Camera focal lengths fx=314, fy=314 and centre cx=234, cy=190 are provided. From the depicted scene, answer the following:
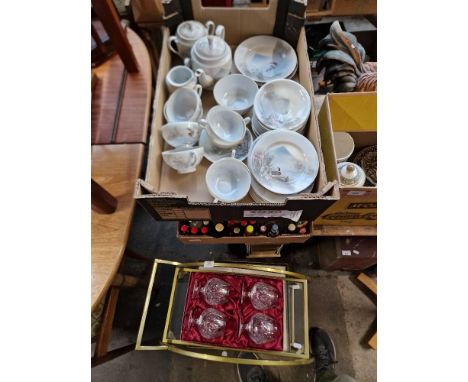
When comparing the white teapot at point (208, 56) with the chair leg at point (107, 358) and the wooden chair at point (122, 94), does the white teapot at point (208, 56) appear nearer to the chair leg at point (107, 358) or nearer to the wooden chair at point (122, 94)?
the wooden chair at point (122, 94)

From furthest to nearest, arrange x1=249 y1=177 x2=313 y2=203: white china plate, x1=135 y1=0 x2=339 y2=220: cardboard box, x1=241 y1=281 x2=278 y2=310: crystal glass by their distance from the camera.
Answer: x1=241 y1=281 x2=278 y2=310: crystal glass → x1=249 y1=177 x2=313 y2=203: white china plate → x1=135 y1=0 x2=339 y2=220: cardboard box

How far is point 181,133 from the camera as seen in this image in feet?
3.77

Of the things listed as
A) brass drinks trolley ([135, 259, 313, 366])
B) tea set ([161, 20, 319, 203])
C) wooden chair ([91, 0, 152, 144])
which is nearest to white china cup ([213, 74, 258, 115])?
tea set ([161, 20, 319, 203])

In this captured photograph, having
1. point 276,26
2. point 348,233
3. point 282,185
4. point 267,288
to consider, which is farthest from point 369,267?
point 276,26

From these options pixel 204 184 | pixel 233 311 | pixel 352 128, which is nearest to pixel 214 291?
pixel 233 311

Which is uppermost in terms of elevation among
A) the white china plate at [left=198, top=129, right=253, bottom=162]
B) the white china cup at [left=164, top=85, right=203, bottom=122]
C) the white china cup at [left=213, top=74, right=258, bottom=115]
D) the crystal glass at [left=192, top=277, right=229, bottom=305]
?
the white china cup at [left=213, top=74, right=258, bottom=115]

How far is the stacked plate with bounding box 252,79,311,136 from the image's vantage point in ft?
3.88

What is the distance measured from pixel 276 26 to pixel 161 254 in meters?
1.33

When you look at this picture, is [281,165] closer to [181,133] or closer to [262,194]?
[262,194]

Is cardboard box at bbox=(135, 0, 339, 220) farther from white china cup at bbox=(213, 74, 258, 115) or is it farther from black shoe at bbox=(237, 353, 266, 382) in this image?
black shoe at bbox=(237, 353, 266, 382)

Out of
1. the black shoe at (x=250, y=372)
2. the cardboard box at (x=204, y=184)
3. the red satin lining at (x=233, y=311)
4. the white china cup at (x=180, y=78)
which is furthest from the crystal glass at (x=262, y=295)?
the white china cup at (x=180, y=78)

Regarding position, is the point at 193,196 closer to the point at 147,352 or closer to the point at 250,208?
the point at 250,208

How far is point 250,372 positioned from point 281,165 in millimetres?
1089

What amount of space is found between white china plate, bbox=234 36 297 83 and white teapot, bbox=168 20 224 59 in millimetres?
137
